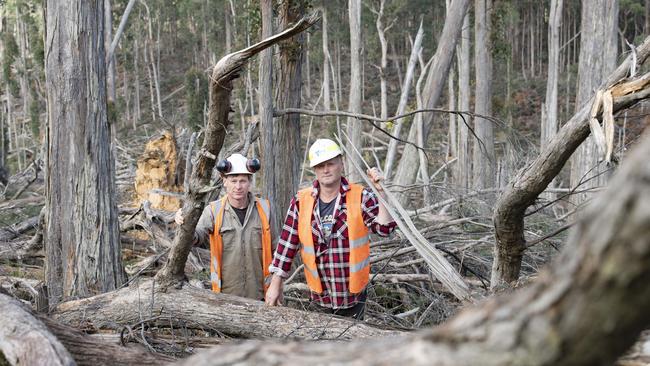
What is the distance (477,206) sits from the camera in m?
8.30

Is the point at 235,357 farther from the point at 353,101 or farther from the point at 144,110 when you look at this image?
the point at 144,110

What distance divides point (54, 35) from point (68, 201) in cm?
146

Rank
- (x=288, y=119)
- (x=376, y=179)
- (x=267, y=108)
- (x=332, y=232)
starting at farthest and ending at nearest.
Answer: (x=288, y=119)
(x=267, y=108)
(x=332, y=232)
(x=376, y=179)

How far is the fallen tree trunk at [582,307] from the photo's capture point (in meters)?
1.12

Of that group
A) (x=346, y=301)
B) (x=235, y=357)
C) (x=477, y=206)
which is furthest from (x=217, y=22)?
(x=235, y=357)

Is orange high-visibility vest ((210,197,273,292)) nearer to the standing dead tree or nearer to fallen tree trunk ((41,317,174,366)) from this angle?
the standing dead tree

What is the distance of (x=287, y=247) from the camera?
466 cm

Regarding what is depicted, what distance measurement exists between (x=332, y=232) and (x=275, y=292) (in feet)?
1.74

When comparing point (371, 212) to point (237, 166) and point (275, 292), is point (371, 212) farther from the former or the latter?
point (237, 166)

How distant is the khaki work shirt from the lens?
4.91 metres

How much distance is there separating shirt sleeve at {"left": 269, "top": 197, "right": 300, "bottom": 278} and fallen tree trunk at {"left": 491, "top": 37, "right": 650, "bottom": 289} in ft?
4.34

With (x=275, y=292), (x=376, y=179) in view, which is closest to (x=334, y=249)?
(x=275, y=292)

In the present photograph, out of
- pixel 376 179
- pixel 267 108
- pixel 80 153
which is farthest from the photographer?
pixel 267 108

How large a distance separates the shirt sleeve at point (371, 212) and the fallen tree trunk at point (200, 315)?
2.03ft
